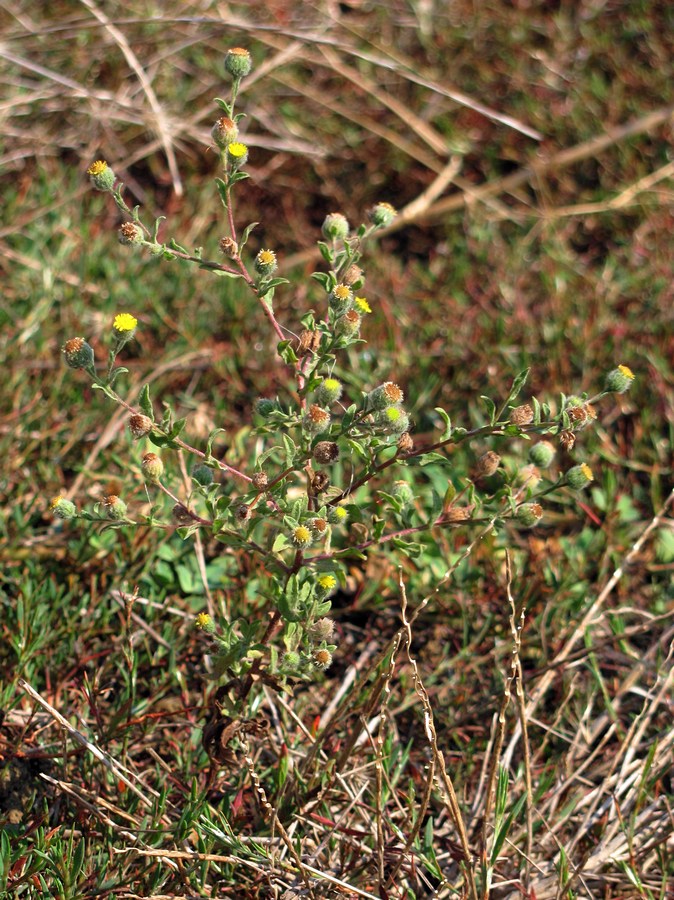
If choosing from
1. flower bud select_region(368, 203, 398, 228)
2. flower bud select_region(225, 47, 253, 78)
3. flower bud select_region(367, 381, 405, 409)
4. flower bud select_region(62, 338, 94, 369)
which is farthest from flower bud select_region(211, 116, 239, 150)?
flower bud select_region(367, 381, 405, 409)

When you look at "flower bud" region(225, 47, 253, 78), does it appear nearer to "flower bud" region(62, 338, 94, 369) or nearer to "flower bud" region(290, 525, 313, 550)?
"flower bud" region(62, 338, 94, 369)

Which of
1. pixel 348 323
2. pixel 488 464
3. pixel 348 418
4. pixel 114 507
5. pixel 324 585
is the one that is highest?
pixel 348 323

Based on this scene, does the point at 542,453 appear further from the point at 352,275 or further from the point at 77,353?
the point at 77,353

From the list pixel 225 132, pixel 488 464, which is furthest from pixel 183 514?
pixel 225 132

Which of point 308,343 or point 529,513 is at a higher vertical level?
point 308,343

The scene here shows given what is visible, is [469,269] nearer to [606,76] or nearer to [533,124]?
[533,124]

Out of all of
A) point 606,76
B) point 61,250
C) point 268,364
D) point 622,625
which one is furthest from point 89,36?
point 622,625
